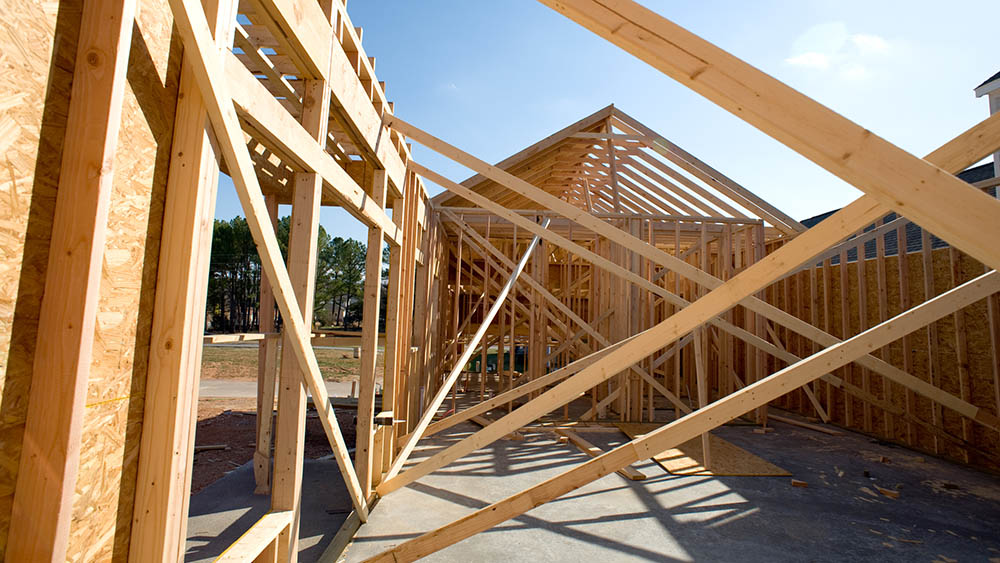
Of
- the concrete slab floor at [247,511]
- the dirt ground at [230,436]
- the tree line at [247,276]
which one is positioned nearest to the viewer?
the concrete slab floor at [247,511]

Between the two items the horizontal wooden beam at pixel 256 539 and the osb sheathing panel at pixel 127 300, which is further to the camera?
the horizontal wooden beam at pixel 256 539

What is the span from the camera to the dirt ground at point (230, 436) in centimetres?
573

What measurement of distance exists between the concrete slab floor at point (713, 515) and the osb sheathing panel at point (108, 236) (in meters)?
2.28

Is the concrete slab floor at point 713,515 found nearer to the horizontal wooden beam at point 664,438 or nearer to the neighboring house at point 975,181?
the horizontal wooden beam at point 664,438

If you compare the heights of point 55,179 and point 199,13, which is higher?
point 199,13

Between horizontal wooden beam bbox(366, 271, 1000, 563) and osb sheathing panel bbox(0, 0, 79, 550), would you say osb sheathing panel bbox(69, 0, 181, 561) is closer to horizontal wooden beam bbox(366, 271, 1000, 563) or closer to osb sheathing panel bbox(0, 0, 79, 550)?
osb sheathing panel bbox(0, 0, 79, 550)

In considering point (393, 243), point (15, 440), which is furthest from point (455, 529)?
point (393, 243)

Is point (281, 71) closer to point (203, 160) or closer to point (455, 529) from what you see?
point (203, 160)

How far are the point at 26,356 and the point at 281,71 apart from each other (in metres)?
3.86

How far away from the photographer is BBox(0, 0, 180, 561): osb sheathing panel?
3.91 ft

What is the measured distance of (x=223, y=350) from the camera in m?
22.3

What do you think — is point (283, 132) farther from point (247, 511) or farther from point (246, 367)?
point (246, 367)

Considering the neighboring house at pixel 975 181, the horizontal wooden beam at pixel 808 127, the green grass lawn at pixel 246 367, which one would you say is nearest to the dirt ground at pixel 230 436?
the green grass lawn at pixel 246 367

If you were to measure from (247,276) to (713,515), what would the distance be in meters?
40.6
